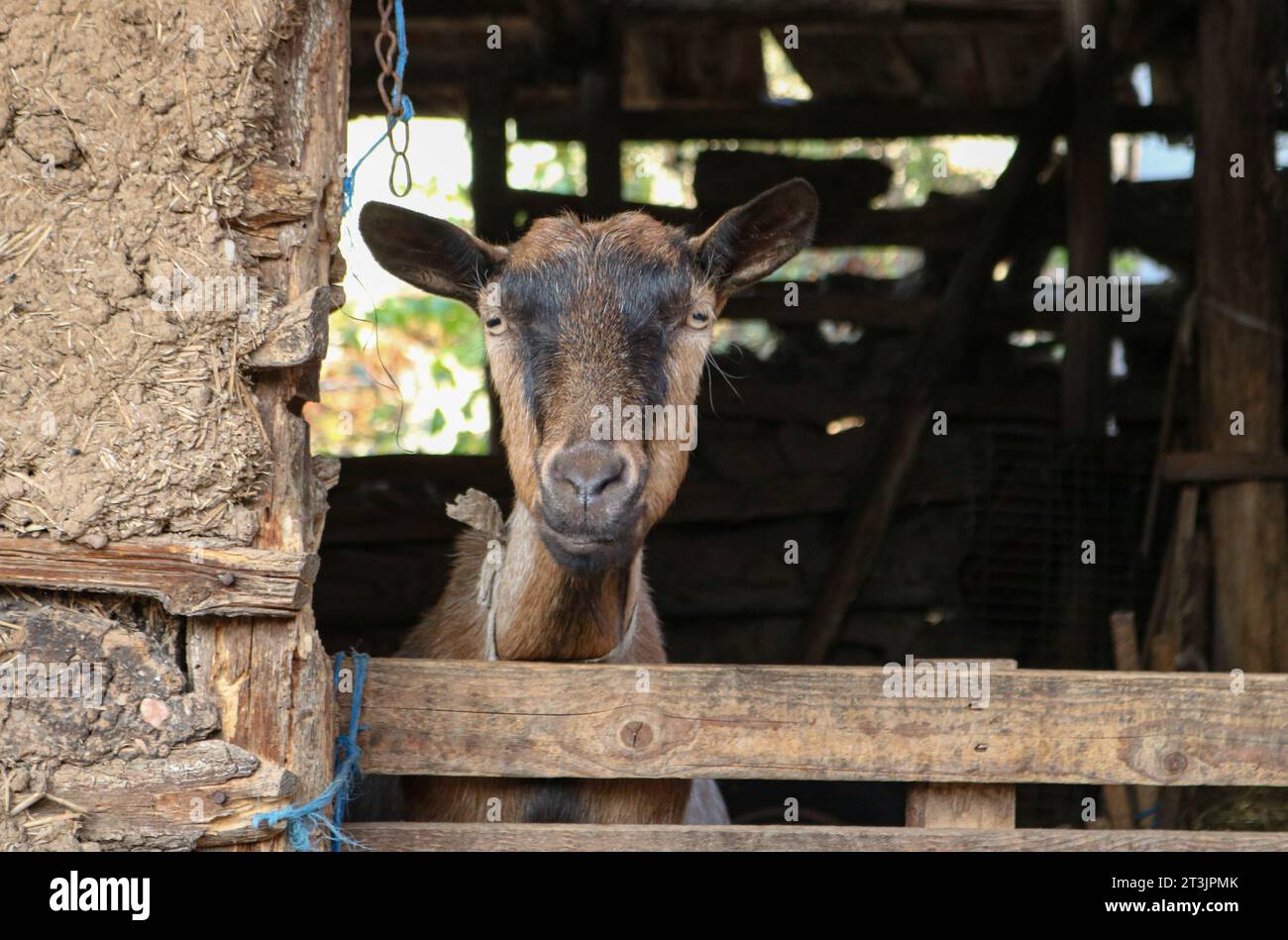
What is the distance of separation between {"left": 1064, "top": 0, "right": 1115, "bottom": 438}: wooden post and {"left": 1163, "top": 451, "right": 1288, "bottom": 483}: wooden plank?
0.96 meters

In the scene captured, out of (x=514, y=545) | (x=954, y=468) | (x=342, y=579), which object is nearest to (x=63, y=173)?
(x=514, y=545)

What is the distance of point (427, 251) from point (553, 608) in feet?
3.75

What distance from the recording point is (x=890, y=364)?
26.5 ft

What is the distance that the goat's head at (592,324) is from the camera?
11.2 feet

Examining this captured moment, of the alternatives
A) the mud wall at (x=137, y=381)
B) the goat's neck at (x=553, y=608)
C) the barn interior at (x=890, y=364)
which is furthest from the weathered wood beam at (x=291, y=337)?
the barn interior at (x=890, y=364)

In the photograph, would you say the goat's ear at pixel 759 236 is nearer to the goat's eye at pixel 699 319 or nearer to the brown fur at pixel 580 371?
the brown fur at pixel 580 371

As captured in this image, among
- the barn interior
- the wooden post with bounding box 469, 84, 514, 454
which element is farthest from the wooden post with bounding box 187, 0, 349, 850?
the wooden post with bounding box 469, 84, 514, 454

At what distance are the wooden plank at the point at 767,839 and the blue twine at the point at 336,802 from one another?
0.14 meters

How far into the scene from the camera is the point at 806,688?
3.42m

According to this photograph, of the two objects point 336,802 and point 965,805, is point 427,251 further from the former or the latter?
point 965,805

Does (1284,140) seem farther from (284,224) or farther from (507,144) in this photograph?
(284,224)

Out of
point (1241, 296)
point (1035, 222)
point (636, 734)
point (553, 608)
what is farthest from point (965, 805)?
point (1035, 222)

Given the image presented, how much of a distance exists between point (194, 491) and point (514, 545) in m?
1.30

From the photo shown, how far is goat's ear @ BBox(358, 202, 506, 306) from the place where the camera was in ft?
12.9
